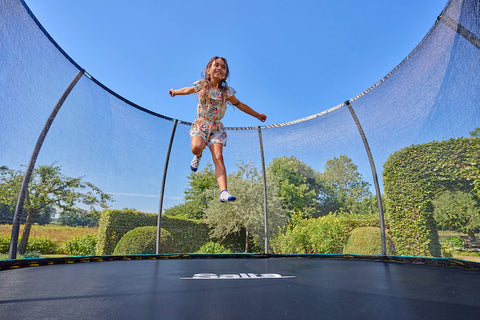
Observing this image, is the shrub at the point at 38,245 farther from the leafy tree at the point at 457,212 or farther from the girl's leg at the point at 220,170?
the leafy tree at the point at 457,212

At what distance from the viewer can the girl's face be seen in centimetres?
177

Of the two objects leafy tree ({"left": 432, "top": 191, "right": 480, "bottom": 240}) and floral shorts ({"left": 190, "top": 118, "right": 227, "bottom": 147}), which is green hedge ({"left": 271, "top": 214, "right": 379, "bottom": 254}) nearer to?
leafy tree ({"left": 432, "top": 191, "right": 480, "bottom": 240})

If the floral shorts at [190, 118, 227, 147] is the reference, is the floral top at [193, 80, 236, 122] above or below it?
above

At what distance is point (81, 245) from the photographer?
8.50 feet

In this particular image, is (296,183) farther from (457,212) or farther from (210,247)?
(457,212)

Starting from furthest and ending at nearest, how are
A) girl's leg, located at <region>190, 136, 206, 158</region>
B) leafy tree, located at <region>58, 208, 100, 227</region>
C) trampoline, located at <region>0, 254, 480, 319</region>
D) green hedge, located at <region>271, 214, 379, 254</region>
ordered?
1. green hedge, located at <region>271, 214, 379, 254</region>
2. leafy tree, located at <region>58, 208, 100, 227</region>
3. girl's leg, located at <region>190, 136, 206, 158</region>
4. trampoline, located at <region>0, 254, 480, 319</region>

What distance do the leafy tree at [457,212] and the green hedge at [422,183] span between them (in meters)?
0.06

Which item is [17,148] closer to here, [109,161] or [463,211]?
[109,161]

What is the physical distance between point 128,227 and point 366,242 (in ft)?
8.94

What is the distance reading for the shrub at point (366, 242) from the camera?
2869mm

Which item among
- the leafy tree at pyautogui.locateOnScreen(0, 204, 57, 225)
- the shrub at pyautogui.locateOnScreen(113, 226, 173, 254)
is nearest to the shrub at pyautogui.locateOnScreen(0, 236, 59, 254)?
the leafy tree at pyautogui.locateOnScreen(0, 204, 57, 225)

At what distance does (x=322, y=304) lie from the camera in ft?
2.85

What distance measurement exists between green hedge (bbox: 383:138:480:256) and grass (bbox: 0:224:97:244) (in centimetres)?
314

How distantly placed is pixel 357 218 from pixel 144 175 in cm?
259
